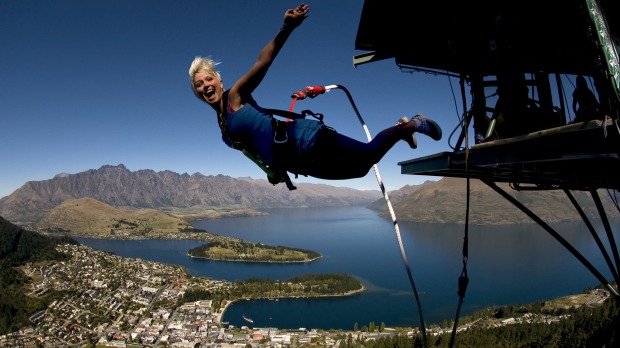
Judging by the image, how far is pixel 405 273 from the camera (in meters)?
77.8

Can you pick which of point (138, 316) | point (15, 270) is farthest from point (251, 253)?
point (15, 270)

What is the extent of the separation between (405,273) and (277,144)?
80.9 metres

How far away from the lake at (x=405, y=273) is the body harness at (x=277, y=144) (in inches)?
2087

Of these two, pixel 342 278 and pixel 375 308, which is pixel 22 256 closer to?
pixel 342 278

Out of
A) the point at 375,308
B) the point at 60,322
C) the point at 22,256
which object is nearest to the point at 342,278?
the point at 375,308

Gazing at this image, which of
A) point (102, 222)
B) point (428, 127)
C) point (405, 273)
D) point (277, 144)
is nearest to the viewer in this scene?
point (277, 144)

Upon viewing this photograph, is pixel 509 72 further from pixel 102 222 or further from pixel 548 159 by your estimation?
pixel 102 222

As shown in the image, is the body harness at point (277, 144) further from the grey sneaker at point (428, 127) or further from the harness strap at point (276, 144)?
the grey sneaker at point (428, 127)

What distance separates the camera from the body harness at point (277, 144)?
7.44ft

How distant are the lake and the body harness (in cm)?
5301

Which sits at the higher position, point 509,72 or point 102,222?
point 102,222

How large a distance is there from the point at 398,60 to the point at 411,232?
145 meters

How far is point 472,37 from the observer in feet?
13.3

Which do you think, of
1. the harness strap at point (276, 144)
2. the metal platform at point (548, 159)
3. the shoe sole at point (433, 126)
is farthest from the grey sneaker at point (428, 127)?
the harness strap at point (276, 144)
